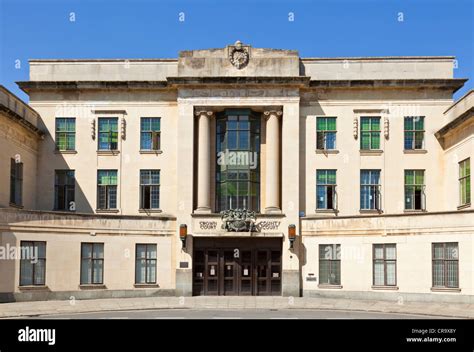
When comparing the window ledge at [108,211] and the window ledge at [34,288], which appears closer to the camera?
the window ledge at [34,288]

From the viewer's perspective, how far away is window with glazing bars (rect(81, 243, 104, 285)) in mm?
38375

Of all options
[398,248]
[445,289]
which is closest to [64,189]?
[398,248]

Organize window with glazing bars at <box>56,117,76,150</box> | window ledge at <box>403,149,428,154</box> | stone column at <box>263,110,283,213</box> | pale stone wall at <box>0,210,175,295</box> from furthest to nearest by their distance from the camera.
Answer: window with glazing bars at <box>56,117,76,150</box>, window ledge at <box>403,149,428,154</box>, stone column at <box>263,110,283,213</box>, pale stone wall at <box>0,210,175,295</box>

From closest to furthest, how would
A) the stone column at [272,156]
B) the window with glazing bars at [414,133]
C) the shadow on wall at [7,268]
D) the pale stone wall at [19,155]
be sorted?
the shadow on wall at [7,268] < the pale stone wall at [19,155] < the stone column at [272,156] < the window with glazing bars at [414,133]

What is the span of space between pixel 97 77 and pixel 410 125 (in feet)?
67.2

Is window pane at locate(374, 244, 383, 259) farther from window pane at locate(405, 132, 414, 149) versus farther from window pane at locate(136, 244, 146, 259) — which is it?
window pane at locate(136, 244, 146, 259)

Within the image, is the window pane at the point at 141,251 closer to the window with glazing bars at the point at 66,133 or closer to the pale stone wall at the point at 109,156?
the pale stone wall at the point at 109,156

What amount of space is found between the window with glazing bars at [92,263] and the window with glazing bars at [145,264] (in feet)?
7.42

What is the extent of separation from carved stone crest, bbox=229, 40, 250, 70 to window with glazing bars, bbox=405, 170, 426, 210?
12.5 meters

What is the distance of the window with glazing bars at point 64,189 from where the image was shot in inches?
1686

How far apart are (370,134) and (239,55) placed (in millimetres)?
9771

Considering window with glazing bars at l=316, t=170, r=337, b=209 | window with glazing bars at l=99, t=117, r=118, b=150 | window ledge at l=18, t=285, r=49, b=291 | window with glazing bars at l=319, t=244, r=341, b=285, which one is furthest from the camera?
window with glazing bars at l=99, t=117, r=118, b=150

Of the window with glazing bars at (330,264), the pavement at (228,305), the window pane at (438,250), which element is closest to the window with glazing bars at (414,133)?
the window with glazing bars at (330,264)

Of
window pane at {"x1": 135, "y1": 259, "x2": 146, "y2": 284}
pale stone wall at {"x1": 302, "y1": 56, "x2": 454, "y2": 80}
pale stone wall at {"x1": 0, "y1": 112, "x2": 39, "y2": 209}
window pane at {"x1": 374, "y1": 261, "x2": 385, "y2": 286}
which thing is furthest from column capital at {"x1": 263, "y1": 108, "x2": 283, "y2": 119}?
pale stone wall at {"x1": 0, "y1": 112, "x2": 39, "y2": 209}
